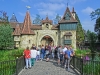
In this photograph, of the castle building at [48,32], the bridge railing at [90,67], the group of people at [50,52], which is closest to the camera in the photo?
the bridge railing at [90,67]

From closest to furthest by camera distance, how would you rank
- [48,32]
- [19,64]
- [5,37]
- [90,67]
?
1. [90,67]
2. [19,64]
3. [5,37]
4. [48,32]

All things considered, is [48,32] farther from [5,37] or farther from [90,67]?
[90,67]

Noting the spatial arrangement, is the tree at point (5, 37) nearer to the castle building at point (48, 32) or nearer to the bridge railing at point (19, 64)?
the castle building at point (48, 32)

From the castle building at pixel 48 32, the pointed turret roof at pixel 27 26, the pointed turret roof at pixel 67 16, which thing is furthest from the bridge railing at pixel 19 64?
the pointed turret roof at pixel 67 16

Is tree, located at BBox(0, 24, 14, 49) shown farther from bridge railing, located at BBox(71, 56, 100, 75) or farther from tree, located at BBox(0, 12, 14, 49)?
bridge railing, located at BBox(71, 56, 100, 75)

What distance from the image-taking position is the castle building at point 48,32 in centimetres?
4319

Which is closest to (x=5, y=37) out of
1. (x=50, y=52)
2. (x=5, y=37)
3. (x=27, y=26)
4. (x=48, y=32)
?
(x=5, y=37)

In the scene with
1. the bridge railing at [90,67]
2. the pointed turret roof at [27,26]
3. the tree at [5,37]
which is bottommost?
the bridge railing at [90,67]

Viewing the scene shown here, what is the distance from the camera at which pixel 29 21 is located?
45.4m

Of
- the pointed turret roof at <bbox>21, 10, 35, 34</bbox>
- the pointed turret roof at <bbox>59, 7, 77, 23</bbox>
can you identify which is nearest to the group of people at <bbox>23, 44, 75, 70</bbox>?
the pointed turret roof at <bbox>21, 10, 35, 34</bbox>

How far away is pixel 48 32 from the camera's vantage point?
44.9 meters

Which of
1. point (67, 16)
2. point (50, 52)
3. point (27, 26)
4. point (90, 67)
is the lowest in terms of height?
point (90, 67)

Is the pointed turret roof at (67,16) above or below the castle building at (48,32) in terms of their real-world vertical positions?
above

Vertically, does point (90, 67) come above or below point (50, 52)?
below
